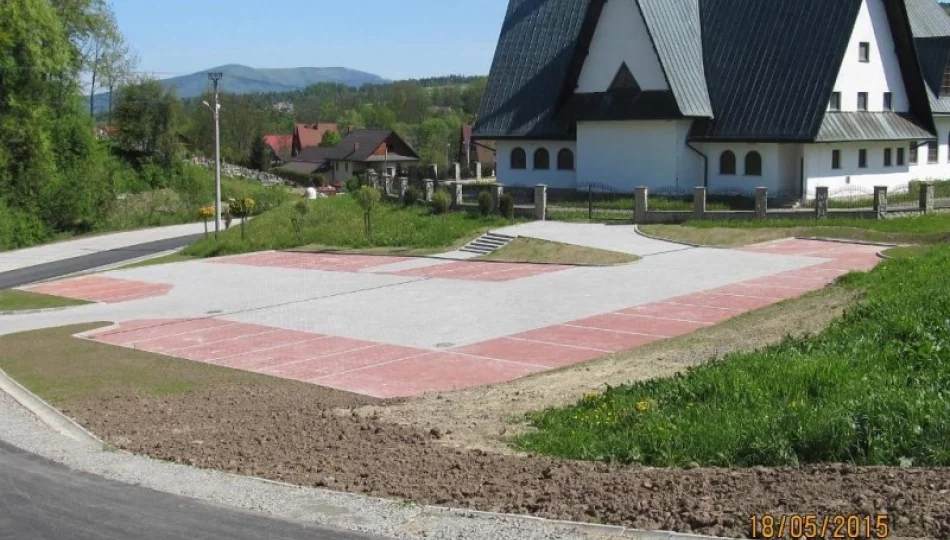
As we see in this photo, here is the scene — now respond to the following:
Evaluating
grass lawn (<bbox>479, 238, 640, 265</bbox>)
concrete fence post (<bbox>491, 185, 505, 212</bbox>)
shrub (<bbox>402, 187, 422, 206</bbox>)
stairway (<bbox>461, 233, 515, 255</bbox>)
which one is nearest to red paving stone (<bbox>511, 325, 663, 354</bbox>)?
grass lawn (<bbox>479, 238, 640, 265</bbox>)

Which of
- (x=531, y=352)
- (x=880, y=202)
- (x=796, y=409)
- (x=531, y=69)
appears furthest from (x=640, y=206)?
(x=796, y=409)

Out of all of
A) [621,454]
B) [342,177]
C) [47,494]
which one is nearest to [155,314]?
[47,494]

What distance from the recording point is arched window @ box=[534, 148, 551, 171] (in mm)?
49344

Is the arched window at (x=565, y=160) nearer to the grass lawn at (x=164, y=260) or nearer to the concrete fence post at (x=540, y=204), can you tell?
the concrete fence post at (x=540, y=204)

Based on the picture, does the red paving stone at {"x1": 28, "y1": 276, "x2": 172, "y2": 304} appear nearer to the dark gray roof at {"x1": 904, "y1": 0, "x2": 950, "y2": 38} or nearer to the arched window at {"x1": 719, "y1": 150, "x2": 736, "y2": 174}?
the arched window at {"x1": 719, "y1": 150, "x2": 736, "y2": 174}

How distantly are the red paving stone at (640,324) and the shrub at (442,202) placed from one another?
912 inches

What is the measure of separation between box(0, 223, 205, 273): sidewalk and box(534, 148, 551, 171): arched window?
2076 centimetres

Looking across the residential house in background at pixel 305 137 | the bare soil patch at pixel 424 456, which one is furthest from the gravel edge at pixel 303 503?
the residential house in background at pixel 305 137

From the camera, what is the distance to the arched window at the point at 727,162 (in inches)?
1705

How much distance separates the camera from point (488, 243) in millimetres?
37562

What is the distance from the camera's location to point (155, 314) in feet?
87.7

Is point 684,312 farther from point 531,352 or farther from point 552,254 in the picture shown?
point 552,254

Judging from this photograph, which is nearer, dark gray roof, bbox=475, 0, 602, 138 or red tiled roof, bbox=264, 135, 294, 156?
dark gray roof, bbox=475, 0, 602, 138

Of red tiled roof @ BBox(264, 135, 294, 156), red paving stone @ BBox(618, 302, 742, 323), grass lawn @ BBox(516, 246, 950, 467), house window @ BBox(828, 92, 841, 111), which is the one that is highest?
red tiled roof @ BBox(264, 135, 294, 156)
